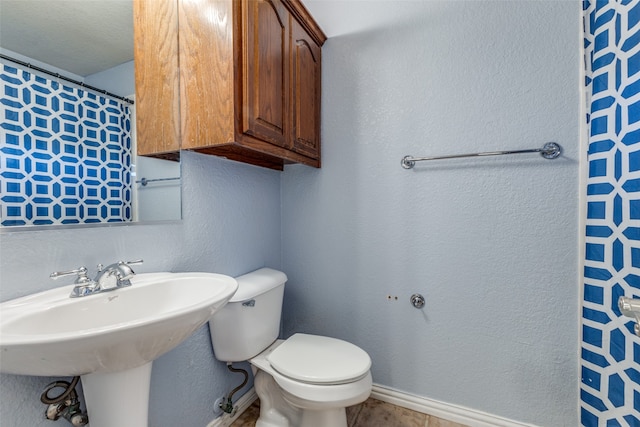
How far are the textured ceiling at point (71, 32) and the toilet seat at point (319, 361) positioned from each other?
124 cm

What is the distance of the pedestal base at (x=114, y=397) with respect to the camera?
691 mm

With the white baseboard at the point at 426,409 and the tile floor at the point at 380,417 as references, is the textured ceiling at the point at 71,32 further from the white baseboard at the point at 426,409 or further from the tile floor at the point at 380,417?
the tile floor at the point at 380,417

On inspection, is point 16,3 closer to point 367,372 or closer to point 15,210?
point 15,210

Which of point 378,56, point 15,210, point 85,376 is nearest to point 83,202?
point 15,210

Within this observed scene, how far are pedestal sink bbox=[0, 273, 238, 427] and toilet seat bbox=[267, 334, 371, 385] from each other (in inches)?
18.5

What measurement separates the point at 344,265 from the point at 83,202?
116cm

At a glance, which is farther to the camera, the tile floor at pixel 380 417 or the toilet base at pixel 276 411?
the tile floor at pixel 380 417

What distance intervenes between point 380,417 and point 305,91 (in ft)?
5.53

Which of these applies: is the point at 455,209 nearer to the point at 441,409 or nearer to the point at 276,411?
the point at 441,409

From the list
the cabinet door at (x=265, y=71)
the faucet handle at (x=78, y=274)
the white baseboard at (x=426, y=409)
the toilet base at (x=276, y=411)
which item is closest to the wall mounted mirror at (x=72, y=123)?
the faucet handle at (x=78, y=274)

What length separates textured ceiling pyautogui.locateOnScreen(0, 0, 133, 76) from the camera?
73 centimetres

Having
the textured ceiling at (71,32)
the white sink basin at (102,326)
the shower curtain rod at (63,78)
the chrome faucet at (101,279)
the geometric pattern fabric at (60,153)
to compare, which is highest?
the textured ceiling at (71,32)

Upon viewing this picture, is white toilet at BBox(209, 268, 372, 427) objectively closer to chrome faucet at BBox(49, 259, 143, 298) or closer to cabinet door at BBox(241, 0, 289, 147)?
chrome faucet at BBox(49, 259, 143, 298)

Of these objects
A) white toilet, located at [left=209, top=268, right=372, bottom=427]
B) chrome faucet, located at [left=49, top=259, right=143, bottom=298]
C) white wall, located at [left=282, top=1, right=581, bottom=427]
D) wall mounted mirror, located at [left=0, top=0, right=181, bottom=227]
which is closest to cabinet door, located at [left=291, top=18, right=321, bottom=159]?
white wall, located at [left=282, top=1, right=581, bottom=427]
